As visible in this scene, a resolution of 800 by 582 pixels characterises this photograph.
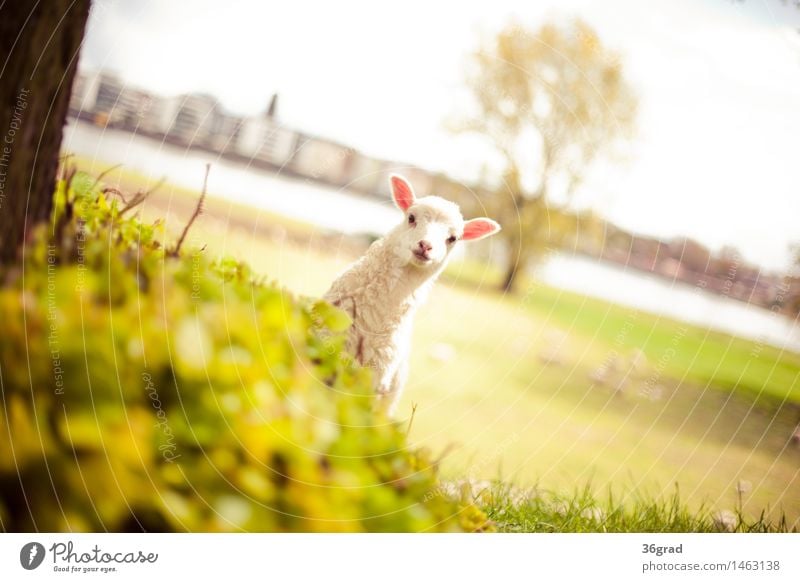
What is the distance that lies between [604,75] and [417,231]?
1.04m

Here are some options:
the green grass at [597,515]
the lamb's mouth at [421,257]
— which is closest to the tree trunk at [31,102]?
the lamb's mouth at [421,257]

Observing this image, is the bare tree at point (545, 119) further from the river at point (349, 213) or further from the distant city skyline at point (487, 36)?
the river at point (349, 213)

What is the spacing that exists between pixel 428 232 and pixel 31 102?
3.22ft

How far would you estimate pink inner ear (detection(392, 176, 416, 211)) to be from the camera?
2039 millimetres

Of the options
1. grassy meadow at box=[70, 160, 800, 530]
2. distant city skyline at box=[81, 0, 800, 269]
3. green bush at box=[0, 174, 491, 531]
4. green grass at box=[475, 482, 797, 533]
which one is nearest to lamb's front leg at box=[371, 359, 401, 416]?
grassy meadow at box=[70, 160, 800, 530]

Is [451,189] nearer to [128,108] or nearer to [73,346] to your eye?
[128,108]

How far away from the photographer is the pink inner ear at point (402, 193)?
6.69 feet

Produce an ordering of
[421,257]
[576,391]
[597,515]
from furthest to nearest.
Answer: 1. [576,391]
2. [597,515]
3. [421,257]

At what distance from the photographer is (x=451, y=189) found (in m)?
2.39

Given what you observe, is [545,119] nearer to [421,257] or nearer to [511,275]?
[511,275]

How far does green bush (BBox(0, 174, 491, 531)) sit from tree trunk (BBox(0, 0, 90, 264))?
34 centimetres

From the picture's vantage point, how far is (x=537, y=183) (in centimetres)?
253

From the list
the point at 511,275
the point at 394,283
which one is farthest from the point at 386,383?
the point at 511,275
